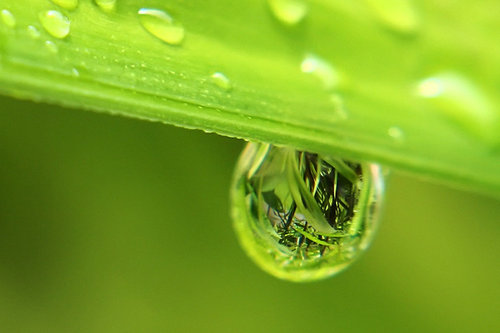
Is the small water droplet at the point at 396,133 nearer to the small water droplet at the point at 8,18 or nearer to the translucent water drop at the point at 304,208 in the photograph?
the translucent water drop at the point at 304,208

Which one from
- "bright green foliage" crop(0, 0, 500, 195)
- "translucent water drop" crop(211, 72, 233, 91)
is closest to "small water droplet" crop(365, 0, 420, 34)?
"bright green foliage" crop(0, 0, 500, 195)

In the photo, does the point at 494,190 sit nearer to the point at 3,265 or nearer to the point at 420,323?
the point at 420,323

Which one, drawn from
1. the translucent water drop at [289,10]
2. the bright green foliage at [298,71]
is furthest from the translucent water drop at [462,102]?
the translucent water drop at [289,10]

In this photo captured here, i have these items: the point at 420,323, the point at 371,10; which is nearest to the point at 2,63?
the point at 371,10

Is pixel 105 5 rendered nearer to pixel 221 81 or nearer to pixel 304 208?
pixel 221 81

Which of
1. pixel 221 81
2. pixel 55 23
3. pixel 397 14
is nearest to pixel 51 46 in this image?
pixel 55 23

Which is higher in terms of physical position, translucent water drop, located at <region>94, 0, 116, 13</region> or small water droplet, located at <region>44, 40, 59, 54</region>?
translucent water drop, located at <region>94, 0, 116, 13</region>

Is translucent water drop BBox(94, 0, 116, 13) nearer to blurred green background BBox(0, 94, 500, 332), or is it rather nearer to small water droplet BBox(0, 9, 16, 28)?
small water droplet BBox(0, 9, 16, 28)
